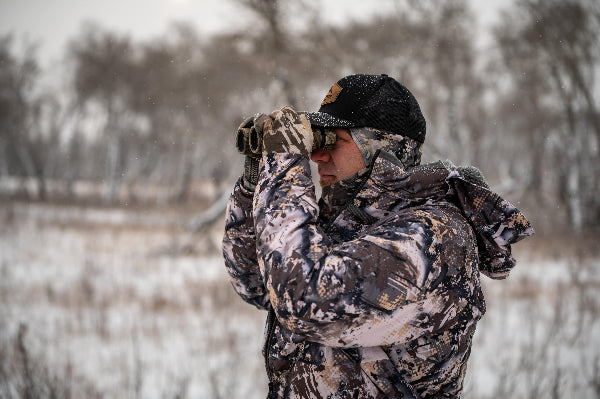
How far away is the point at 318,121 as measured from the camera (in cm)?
115

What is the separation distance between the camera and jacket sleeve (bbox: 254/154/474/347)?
0.92m

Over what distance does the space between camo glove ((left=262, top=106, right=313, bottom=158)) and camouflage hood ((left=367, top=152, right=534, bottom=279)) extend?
8.2 inches

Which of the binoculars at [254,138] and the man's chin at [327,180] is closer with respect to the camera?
the binoculars at [254,138]

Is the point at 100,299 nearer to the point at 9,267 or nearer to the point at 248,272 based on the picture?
the point at 9,267

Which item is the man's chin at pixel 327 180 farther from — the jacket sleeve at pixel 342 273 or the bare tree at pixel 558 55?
the bare tree at pixel 558 55

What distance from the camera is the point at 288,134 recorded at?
1.04m

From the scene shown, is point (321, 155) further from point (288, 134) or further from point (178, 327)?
point (178, 327)

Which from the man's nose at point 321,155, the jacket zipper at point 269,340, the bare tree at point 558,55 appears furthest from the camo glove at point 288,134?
the bare tree at point 558,55

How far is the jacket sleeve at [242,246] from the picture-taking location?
1.26 metres

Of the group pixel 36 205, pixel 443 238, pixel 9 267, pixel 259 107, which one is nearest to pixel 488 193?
pixel 443 238

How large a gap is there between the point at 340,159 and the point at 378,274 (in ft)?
1.35

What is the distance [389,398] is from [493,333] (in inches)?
176

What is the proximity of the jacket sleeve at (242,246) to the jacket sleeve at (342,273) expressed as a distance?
0.25m

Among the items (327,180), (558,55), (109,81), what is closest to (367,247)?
(327,180)
